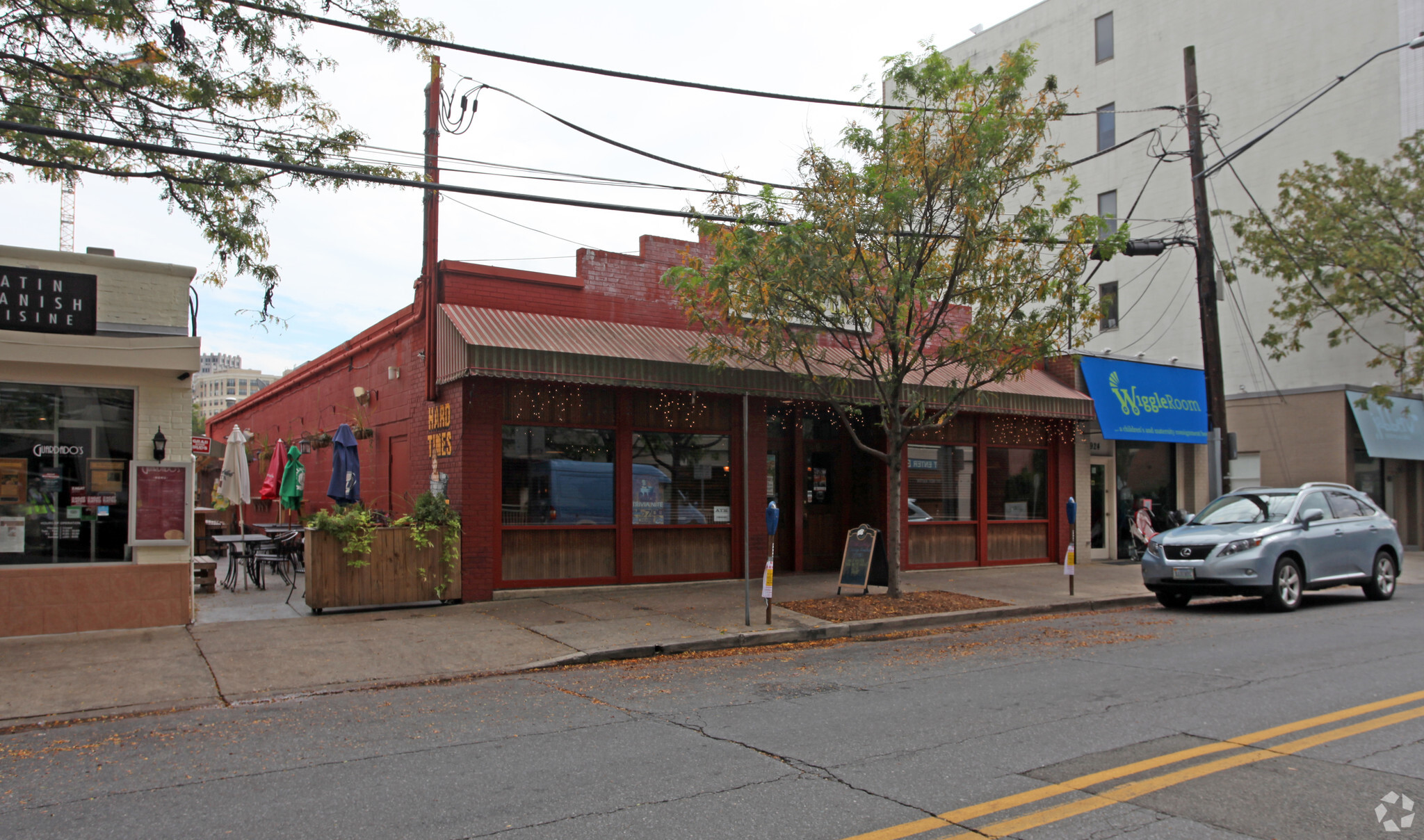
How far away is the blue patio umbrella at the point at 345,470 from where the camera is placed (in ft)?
43.8

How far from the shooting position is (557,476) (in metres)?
13.2

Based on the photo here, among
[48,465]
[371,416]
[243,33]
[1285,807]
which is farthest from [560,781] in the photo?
[371,416]

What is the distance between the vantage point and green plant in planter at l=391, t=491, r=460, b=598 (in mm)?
12031

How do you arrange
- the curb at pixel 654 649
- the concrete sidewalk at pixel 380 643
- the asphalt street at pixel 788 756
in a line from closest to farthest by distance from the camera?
the asphalt street at pixel 788 756 < the curb at pixel 654 649 < the concrete sidewalk at pixel 380 643

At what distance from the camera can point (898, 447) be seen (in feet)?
42.0

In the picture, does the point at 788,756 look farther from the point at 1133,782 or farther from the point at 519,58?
the point at 519,58

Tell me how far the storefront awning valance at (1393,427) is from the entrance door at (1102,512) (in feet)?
30.9

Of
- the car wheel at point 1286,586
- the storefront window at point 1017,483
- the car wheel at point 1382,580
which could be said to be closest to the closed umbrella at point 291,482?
the storefront window at point 1017,483

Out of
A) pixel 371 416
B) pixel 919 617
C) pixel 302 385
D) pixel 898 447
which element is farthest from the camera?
pixel 302 385

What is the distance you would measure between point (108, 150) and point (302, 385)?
10.8 m

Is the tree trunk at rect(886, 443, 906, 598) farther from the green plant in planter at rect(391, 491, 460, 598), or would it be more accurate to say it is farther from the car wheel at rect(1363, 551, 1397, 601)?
the car wheel at rect(1363, 551, 1397, 601)

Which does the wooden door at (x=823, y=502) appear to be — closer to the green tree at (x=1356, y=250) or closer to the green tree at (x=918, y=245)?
the green tree at (x=918, y=245)

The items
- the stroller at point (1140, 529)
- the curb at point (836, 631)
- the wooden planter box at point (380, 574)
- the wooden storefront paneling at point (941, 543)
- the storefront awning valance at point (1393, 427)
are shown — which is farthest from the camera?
the storefront awning valance at point (1393, 427)

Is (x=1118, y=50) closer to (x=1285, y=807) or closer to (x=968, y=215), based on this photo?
(x=968, y=215)
